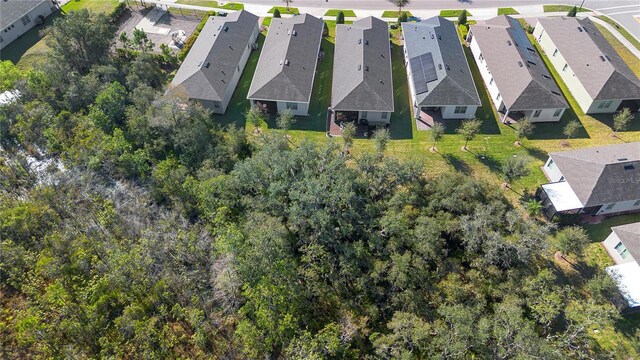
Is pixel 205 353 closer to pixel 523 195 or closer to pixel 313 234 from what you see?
pixel 313 234

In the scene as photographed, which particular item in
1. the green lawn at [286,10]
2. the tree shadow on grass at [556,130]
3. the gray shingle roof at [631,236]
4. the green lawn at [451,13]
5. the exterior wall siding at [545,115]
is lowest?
the gray shingle roof at [631,236]

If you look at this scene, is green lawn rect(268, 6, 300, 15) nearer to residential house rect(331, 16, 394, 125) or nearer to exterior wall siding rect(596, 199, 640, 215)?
residential house rect(331, 16, 394, 125)

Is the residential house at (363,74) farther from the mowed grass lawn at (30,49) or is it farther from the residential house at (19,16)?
the residential house at (19,16)

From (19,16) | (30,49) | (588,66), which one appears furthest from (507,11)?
(19,16)

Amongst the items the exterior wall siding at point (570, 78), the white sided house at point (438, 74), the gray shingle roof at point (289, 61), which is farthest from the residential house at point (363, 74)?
the exterior wall siding at point (570, 78)

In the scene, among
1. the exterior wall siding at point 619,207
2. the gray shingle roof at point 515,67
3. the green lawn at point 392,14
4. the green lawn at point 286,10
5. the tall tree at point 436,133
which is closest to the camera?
the exterior wall siding at point 619,207

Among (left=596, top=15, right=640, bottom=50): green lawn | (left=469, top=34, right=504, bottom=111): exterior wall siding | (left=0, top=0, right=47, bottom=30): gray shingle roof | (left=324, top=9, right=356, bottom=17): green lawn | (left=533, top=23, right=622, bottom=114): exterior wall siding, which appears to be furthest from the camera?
(left=324, top=9, right=356, bottom=17): green lawn

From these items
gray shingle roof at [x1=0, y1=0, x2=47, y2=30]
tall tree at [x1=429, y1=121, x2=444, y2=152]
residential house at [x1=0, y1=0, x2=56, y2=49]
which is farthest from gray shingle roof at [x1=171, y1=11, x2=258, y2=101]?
gray shingle roof at [x1=0, y1=0, x2=47, y2=30]
